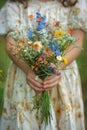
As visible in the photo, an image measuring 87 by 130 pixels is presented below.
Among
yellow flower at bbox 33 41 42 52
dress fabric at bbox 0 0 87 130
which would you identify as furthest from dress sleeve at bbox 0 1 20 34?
yellow flower at bbox 33 41 42 52

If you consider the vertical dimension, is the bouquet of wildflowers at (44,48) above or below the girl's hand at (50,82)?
above

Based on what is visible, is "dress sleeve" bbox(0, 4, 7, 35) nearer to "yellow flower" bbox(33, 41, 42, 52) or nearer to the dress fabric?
the dress fabric

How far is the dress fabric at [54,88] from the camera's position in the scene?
2.87 m

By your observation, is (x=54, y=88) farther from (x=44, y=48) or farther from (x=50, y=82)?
(x=44, y=48)

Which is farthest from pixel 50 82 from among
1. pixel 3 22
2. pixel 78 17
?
pixel 3 22

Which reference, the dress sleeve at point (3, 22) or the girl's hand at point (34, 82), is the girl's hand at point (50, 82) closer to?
the girl's hand at point (34, 82)

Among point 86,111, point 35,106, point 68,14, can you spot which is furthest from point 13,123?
point 86,111

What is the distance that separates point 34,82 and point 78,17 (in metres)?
0.51

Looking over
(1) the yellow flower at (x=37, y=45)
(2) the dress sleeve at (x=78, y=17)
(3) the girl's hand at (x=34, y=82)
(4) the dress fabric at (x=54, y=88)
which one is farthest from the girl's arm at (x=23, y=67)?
(2) the dress sleeve at (x=78, y=17)

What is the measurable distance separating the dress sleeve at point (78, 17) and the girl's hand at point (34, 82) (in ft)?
1.39

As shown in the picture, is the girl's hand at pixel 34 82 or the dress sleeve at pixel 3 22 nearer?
the girl's hand at pixel 34 82

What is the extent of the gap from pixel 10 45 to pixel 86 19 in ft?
1.68

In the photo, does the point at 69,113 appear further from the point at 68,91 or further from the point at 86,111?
the point at 86,111

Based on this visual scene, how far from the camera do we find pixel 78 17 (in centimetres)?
283
